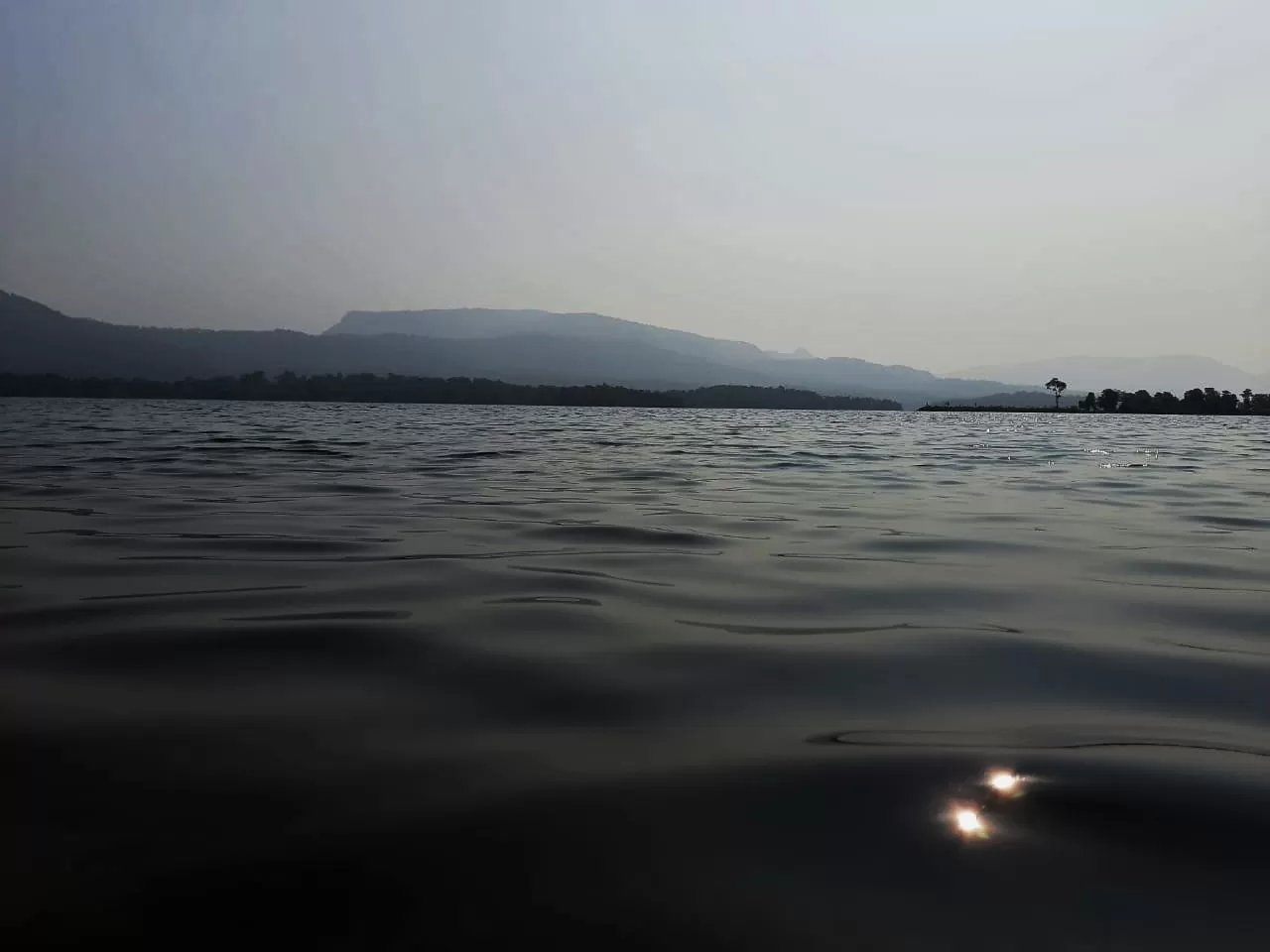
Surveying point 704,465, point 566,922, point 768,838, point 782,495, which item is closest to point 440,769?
point 566,922

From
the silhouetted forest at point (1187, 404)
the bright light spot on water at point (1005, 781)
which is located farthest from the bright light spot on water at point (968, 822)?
the silhouetted forest at point (1187, 404)

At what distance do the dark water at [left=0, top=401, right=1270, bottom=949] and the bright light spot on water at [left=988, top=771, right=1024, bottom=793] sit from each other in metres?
0.05

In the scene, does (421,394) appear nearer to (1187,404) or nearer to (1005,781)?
(1187,404)

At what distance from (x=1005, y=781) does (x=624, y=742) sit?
1.34 metres

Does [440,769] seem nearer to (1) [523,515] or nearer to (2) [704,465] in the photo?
(1) [523,515]

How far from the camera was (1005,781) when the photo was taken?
2.55m

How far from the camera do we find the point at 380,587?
5.45m

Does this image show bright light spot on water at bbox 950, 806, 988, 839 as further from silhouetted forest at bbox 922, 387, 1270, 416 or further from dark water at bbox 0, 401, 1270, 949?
silhouetted forest at bbox 922, 387, 1270, 416

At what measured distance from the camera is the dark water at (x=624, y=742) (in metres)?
1.85

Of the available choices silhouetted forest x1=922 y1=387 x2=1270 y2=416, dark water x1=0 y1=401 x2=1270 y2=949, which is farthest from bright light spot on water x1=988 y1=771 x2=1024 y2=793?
silhouetted forest x1=922 y1=387 x2=1270 y2=416

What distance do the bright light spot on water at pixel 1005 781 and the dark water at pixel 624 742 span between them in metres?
0.05

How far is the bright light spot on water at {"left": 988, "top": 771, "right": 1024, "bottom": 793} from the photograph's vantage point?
2.50 metres

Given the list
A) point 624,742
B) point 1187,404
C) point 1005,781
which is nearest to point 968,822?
point 1005,781

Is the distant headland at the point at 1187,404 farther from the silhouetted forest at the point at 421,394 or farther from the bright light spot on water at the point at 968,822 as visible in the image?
the bright light spot on water at the point at 968,822
